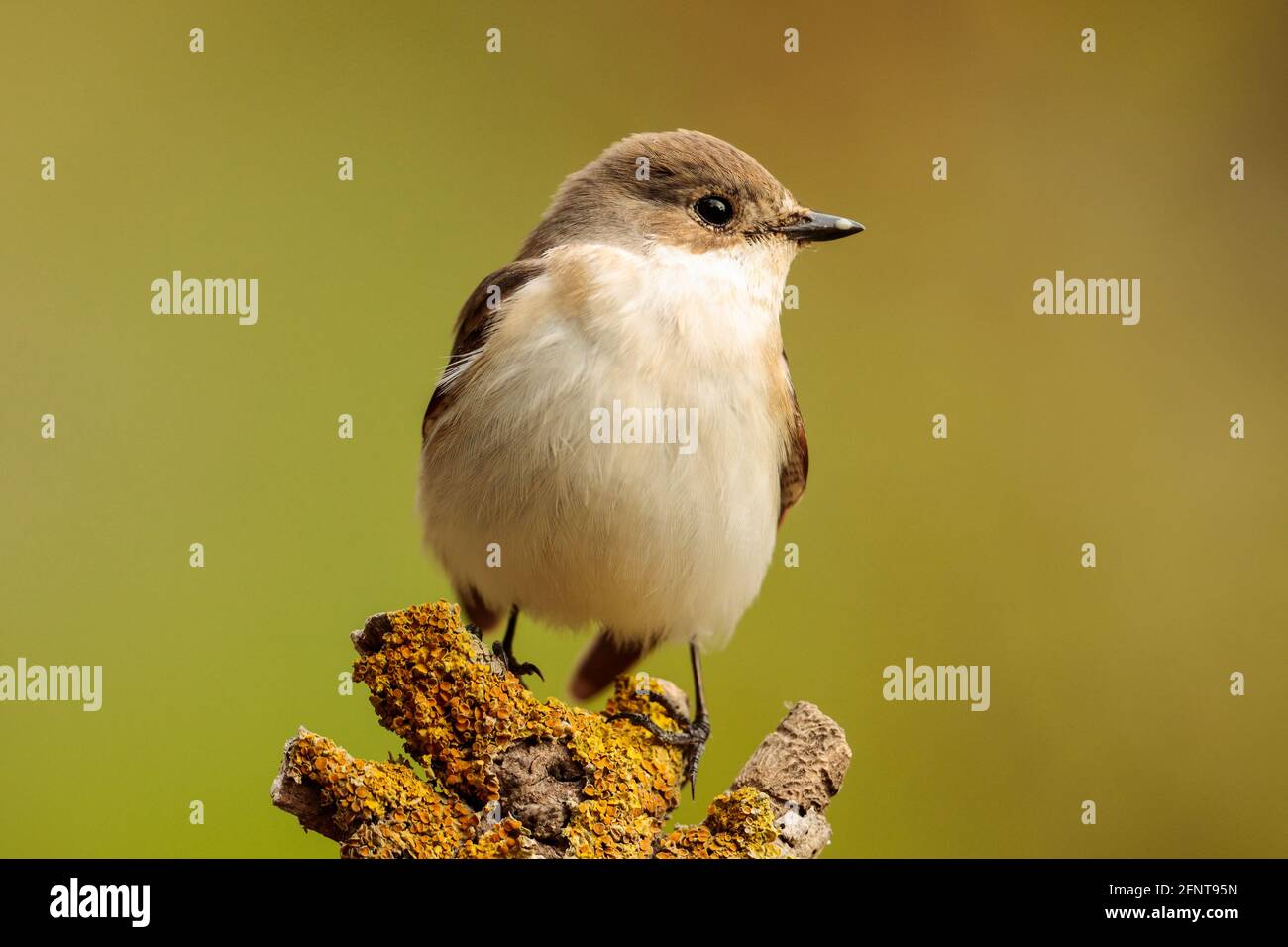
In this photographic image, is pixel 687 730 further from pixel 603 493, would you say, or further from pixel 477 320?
pixel 477 320

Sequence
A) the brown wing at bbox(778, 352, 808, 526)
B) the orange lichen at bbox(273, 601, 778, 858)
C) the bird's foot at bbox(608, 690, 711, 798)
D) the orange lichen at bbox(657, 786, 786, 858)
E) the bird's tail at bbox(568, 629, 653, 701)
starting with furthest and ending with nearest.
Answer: the bird's tail at bbox(568, 629, 653, 701), the brown wing at bbox(778, 352, 808, 526), the bird's foot at bbox(608, 690, 711, 798), the orange lichen at bbox(657, 786, 786, 858), the orange lichen at bbox(273, 601, 778, 858)

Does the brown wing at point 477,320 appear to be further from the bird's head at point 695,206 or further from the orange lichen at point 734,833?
the orange lichen at point 734,833

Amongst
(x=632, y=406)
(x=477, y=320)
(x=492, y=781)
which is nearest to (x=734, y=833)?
(x=492, y=781)

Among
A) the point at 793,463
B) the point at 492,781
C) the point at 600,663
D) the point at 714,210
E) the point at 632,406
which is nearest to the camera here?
the point at 492,781

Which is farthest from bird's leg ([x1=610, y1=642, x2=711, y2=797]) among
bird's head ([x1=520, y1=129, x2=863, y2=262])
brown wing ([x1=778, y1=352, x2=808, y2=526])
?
bird's head ([x1=520, y1=129, x2=863, y2=262])

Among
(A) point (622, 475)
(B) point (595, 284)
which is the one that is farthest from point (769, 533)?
(B) point (595, 284)

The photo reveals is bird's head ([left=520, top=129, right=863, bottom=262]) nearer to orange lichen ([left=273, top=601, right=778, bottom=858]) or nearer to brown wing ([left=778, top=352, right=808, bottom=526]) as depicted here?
brown wing ([left=778, top=352, right=808, bottom=526])

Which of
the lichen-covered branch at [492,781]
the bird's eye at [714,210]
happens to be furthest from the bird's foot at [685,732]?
the bird's eye at [714,210]
